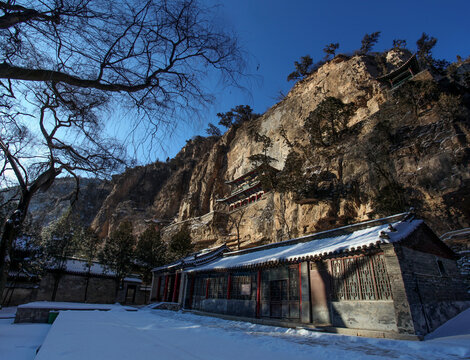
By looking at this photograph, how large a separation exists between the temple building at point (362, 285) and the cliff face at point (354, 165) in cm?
647

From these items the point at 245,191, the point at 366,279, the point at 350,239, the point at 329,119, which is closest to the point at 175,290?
the point at 350,239

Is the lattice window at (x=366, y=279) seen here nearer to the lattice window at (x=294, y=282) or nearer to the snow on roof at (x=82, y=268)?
the lattice window at (x=294, y=282)

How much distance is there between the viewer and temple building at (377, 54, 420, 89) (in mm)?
25188

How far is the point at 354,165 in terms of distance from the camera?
19.4 metres

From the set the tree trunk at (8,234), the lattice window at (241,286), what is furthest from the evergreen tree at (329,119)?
the tree trunk at (8,234)

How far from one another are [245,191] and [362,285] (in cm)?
2714

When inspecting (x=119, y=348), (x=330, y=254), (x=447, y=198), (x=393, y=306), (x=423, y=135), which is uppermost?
(x=423, y=135)

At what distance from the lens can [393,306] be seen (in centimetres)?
722

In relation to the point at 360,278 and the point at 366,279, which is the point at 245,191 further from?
the point at 366,279

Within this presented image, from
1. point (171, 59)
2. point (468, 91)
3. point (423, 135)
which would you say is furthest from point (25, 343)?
point (468, 91)

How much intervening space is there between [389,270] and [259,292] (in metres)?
5.79

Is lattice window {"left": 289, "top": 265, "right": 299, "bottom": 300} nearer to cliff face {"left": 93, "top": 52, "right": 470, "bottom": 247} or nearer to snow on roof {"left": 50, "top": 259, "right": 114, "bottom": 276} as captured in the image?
cliff face {"left": 93, "top": 52, "right": 470, "bottom": 247}

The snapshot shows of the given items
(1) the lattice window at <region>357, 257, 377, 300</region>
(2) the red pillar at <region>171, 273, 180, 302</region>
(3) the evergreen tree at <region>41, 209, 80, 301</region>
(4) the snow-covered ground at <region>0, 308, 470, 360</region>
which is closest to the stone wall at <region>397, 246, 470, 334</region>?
(4) the snow-covered ground at <region>0, 308, 470, 360</region>

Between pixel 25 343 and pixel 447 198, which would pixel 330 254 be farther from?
pixel 447 198
